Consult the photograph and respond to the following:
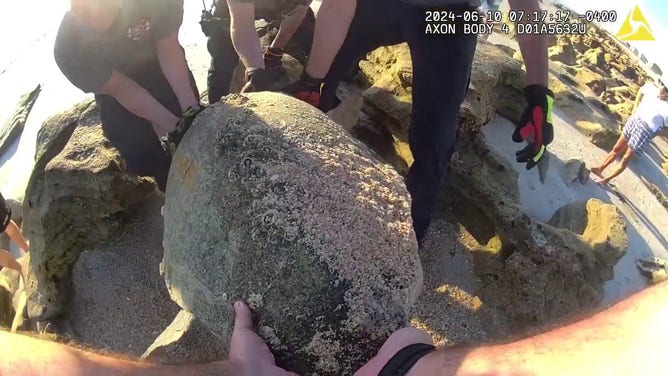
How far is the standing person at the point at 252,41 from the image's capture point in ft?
6.88

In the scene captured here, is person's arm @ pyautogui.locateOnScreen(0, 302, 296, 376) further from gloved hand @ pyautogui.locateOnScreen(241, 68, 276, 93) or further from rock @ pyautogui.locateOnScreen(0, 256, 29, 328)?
rock @ pyautogui.locateOnScreen(0, 256, 29, 328)

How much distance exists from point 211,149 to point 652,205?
9.98ft

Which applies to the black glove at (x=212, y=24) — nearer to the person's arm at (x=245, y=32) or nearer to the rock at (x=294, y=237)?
the person's arm at (x=245, y=32)

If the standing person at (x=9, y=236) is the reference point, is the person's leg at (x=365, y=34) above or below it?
above

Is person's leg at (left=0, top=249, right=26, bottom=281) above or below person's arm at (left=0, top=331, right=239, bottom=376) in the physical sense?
below

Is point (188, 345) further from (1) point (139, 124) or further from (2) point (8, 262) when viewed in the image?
(2) point (8, 262)

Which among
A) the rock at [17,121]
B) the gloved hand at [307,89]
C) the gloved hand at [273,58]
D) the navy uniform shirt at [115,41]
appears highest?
the navy uniform shirt at [115,41]

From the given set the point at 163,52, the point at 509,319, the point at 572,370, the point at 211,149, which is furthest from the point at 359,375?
the point at 163,52

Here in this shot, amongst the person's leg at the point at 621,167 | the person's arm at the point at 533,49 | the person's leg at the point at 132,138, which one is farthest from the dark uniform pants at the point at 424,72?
the person's leg at the point at 621,167

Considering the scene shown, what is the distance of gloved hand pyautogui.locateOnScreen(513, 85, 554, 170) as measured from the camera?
210cm

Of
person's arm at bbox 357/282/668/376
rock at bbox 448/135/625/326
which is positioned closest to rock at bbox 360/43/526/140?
rock at bbox 448/135/625/326

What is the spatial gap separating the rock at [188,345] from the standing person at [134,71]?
26.6 inches

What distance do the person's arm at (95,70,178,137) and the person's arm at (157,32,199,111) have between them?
0.11m

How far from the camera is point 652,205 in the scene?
11.2 ft
